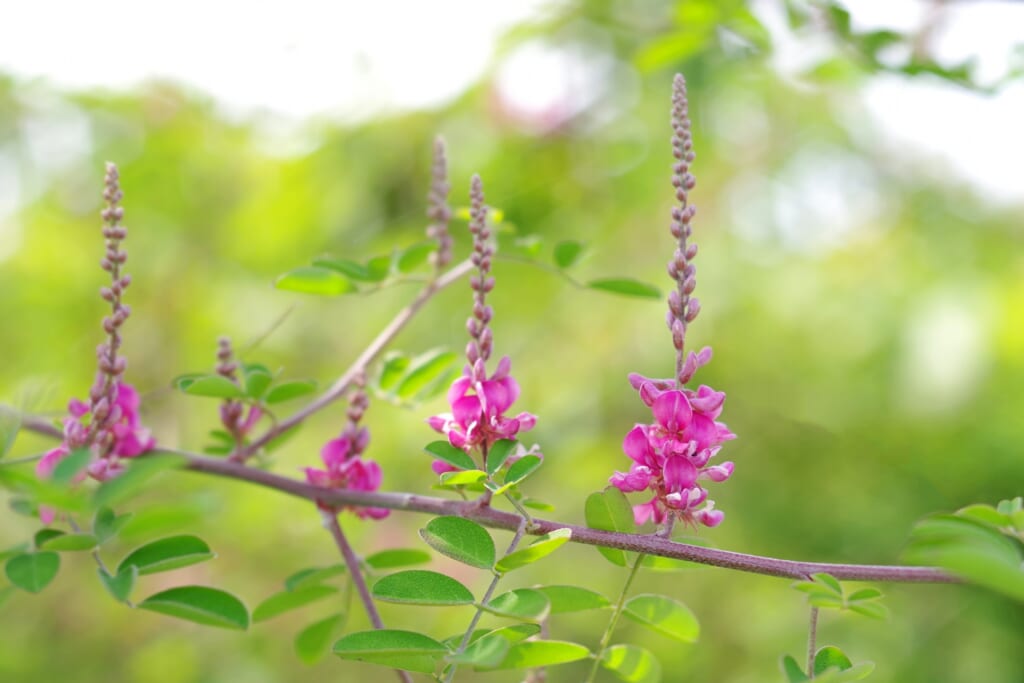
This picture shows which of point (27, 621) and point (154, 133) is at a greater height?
point (154, 133)

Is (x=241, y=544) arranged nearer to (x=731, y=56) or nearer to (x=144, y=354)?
(x=144, y=354)

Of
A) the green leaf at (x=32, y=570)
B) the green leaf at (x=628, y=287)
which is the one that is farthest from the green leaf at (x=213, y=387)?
the green leaf at (x=628, y=287)

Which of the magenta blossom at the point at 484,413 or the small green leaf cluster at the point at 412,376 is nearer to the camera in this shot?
the magenta blossom at the point at 484,413

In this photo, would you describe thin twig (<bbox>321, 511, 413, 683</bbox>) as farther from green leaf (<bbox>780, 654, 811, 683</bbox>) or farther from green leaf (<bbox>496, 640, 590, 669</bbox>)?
green leaf (<bbox>780, 654, 811, 683</bbox>)

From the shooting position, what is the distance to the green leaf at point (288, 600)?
137 centimetres

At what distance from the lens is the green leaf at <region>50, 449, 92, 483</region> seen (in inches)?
32.5

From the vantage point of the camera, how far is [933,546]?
0.79m

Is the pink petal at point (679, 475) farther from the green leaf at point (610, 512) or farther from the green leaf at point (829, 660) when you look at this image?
the green leaf at point (829, 660)

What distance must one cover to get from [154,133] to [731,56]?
2.22m

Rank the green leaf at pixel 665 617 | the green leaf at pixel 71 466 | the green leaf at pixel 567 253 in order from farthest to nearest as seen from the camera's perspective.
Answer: the green leaf at pixel 567 253 < the green leaf at pixel 665 617 < the green leaf at pixel 71 466

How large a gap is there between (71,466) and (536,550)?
0.44m

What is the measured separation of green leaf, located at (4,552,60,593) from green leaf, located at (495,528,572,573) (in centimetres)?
49

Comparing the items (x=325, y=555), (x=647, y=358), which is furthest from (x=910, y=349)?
(x=325, y=555)

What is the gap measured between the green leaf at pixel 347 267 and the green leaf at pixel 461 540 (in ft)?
1.73
